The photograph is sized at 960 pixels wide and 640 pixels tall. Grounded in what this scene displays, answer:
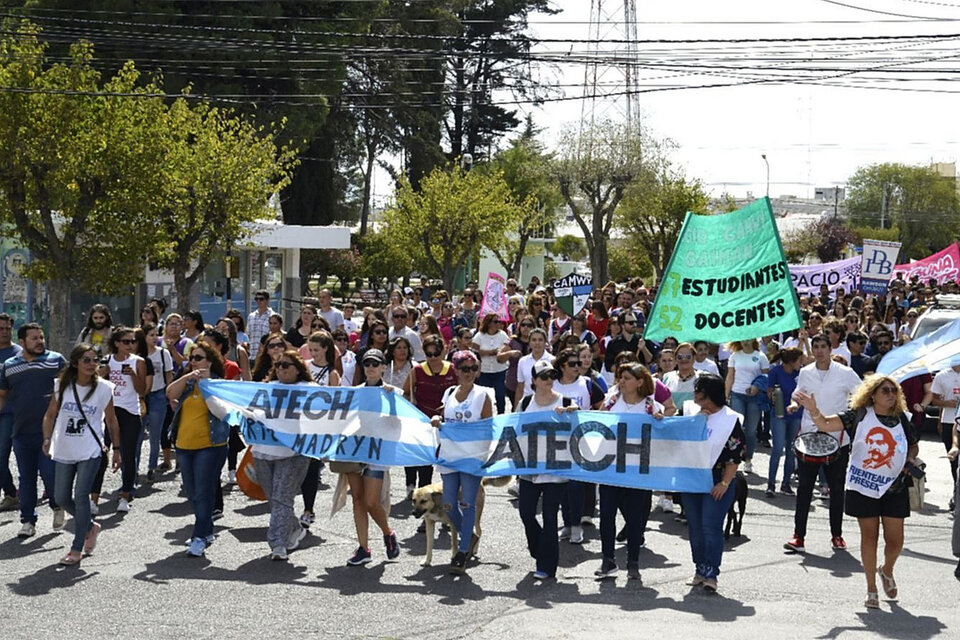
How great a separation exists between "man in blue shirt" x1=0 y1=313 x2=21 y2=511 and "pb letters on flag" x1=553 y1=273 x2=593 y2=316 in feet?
45.3

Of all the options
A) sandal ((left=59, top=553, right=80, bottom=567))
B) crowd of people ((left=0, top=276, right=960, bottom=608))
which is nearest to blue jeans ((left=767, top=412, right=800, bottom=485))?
crowd of people ((left=0, top=276, right=960, bottom=608))

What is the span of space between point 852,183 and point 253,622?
373ft

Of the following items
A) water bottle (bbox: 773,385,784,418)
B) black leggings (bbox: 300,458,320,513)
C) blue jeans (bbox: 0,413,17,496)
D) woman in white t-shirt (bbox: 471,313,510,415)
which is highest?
woman in white t-shirt (bbox: 471,313,510,415)

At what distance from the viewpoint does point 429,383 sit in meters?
11.4

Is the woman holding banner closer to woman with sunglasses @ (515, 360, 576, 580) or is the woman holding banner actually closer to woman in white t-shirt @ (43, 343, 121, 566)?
woman with sunglasses @ (515, 360, 576, 580)

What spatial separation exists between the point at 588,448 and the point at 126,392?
4544 mm

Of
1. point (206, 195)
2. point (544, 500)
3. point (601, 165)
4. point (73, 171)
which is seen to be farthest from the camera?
point (601, 165)

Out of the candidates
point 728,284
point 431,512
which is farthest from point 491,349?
point 431,512

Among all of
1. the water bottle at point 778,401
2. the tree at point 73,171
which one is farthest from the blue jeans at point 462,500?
the tree at point 73,171

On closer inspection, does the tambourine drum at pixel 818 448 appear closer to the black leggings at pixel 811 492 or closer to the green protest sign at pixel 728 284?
the black leggings at pixel 811 492

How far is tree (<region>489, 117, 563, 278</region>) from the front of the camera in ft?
189

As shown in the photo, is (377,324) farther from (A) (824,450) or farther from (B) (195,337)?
(A) (824,450)

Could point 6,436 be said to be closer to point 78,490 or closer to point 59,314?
point 78,490

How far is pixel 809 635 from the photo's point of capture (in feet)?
24.8
